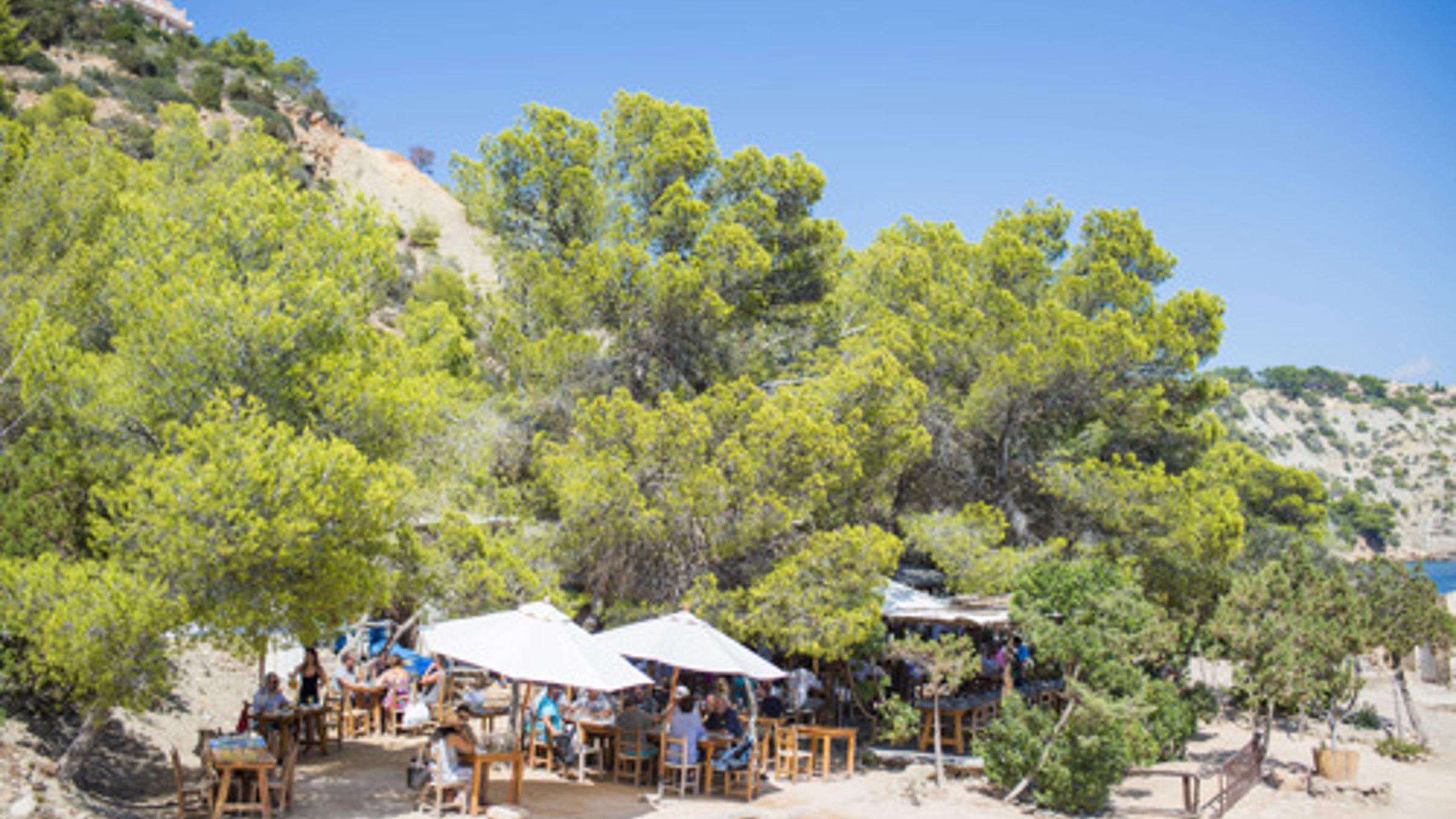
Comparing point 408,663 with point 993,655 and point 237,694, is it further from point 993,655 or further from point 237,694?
point 993,655

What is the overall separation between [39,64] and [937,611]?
5619 centimetres

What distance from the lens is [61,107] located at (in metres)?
41.7

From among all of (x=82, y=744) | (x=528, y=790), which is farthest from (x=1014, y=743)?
(x=82, y=744)

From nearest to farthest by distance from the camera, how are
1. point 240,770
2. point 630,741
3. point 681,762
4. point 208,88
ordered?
point 240,770
point 681,762
point 630,741
point 208,88

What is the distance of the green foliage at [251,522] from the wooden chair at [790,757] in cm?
564

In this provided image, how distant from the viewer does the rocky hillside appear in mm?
145500

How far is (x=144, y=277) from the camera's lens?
9.38 meters

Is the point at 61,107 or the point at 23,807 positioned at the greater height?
the point at 61,107

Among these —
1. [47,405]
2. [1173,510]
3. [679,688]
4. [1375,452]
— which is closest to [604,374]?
[679,688]

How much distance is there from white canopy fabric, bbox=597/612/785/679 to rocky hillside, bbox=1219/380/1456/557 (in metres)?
135

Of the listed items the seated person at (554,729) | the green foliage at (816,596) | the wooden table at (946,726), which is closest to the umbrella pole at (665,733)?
the seated person at (554,729)

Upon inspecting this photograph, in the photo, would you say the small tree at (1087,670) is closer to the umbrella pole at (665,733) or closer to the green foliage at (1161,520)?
the umbrella pole at (665,733)

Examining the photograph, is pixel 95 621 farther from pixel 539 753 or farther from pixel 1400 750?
pixel 1400 750

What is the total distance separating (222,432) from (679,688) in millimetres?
7524
